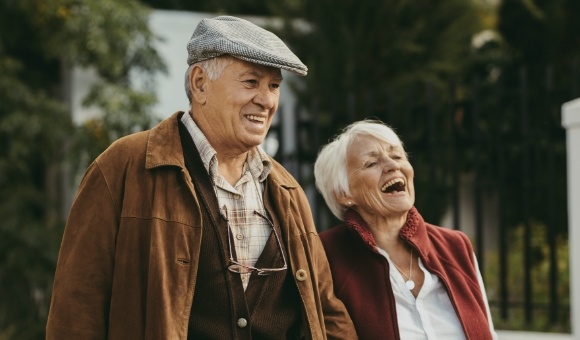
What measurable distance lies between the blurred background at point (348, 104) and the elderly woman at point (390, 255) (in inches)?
109

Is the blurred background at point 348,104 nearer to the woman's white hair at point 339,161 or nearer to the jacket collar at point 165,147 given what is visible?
the woman's white hair at point 339,161

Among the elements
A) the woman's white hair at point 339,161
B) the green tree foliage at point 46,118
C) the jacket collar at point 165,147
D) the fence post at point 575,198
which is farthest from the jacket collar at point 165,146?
the green tree foliage at point 46,118

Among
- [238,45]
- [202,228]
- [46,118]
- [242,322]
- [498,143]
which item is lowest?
[242,322]

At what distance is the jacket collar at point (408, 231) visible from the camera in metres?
3.32

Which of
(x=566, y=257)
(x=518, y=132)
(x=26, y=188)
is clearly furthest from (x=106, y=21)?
(x=566, y=257)

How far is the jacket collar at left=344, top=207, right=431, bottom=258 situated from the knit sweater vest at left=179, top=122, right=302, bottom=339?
528 mm

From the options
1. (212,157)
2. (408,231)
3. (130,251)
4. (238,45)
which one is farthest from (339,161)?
(130,251)

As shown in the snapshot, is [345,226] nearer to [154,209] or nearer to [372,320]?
[372,320]

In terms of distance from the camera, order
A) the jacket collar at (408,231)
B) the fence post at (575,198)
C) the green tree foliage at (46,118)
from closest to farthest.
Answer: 1. the jacket collar at (408,231)
2. the fence post at (575,198)
3. the green tree foliage at (46,118)

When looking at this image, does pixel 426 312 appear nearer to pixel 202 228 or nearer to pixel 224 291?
pixel 224 291

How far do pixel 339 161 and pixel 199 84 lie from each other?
2.59ft

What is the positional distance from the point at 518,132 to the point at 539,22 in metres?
5.60

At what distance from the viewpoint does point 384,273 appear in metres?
3.29

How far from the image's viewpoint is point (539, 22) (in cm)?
1131
